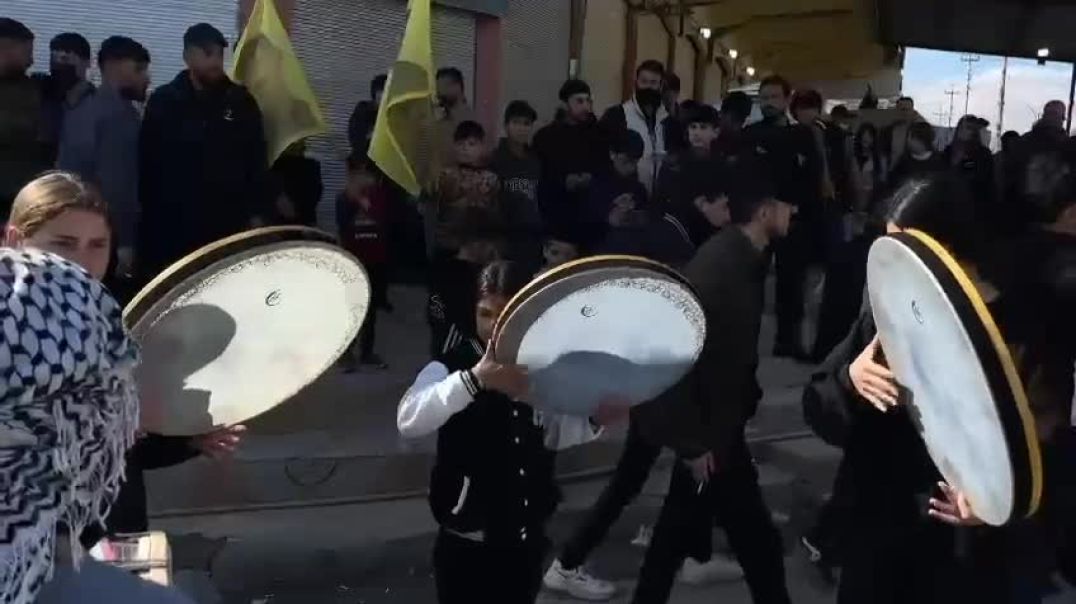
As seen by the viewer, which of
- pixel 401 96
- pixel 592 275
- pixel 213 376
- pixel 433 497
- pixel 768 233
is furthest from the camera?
pixel 401 96

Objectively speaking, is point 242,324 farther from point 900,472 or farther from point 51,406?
point 900,472

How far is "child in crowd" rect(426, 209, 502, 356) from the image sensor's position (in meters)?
3.54

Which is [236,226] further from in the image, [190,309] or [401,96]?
[190,309]

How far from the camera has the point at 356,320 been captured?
3.07 metres

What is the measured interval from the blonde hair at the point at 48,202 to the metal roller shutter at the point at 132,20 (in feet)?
19.1

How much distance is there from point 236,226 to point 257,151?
1.28ft

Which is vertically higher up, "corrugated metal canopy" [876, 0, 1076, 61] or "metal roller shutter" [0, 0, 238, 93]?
"corrugated metal canopy" [876, 0, 1076, 61]

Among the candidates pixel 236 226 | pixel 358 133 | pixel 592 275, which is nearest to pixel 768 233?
pixel 592 275

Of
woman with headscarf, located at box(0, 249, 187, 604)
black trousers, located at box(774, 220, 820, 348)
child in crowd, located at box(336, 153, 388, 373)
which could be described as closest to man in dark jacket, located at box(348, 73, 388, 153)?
child in crowd, located at box(336, 153, 388, 373)

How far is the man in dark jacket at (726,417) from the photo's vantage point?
4.02m

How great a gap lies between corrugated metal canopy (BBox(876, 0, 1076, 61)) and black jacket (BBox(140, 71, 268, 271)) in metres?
11.5

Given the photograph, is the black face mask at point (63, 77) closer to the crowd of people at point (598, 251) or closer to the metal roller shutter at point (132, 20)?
the crowd of people at point (598, 251)

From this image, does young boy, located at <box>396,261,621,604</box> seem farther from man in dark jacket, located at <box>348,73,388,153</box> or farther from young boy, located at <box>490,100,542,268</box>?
man in dark jacket, located at <box>348,73,388,153</box>

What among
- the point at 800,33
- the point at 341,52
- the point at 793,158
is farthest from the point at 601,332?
the point at 800,33
